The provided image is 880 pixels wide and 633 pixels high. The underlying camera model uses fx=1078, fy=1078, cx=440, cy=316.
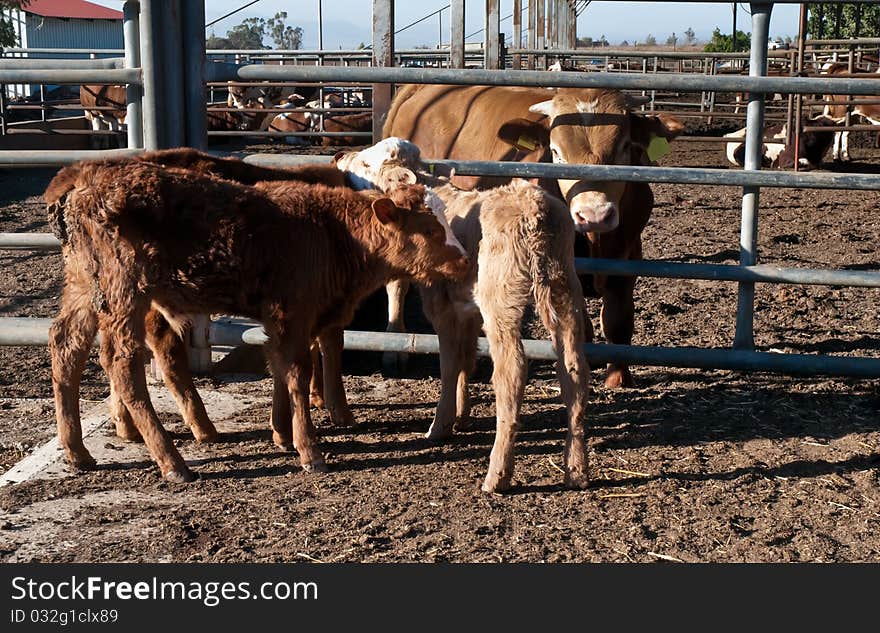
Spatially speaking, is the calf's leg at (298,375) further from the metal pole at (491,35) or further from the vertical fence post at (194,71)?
the metal pole at (491,35)

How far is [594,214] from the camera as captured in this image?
5.58 metres

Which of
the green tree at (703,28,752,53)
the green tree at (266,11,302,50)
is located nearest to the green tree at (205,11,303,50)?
the green tree at (266,11,302,50)

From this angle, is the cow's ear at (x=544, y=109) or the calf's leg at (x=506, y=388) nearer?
the calf's leg at (x=506, y=388)

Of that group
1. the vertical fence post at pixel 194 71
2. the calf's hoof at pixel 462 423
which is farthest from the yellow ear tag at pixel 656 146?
the vertical fence post at pixel 194 71

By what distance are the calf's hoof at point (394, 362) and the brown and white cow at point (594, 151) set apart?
1.10 meters

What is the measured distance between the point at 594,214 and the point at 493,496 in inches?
74.5

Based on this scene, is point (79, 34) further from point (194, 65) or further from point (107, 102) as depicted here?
point (194, 65)

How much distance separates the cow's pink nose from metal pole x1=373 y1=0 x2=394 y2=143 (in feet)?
4.13

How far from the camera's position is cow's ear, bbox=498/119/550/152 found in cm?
617

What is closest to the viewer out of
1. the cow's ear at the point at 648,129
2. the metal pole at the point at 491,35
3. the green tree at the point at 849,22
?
the cow's ear at the point at 648,129

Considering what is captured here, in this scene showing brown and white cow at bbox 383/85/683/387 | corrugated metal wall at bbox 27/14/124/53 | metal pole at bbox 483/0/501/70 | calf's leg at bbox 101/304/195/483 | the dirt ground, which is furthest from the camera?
corrugated metal wall at bbox 27/14/124/53

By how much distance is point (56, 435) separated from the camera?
5055 millimetres

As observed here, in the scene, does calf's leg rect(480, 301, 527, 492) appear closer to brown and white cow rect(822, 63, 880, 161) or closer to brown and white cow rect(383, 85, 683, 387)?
brown and white cow rect(383, 85, 683, 387)

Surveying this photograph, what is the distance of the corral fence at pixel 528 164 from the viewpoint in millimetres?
5180
